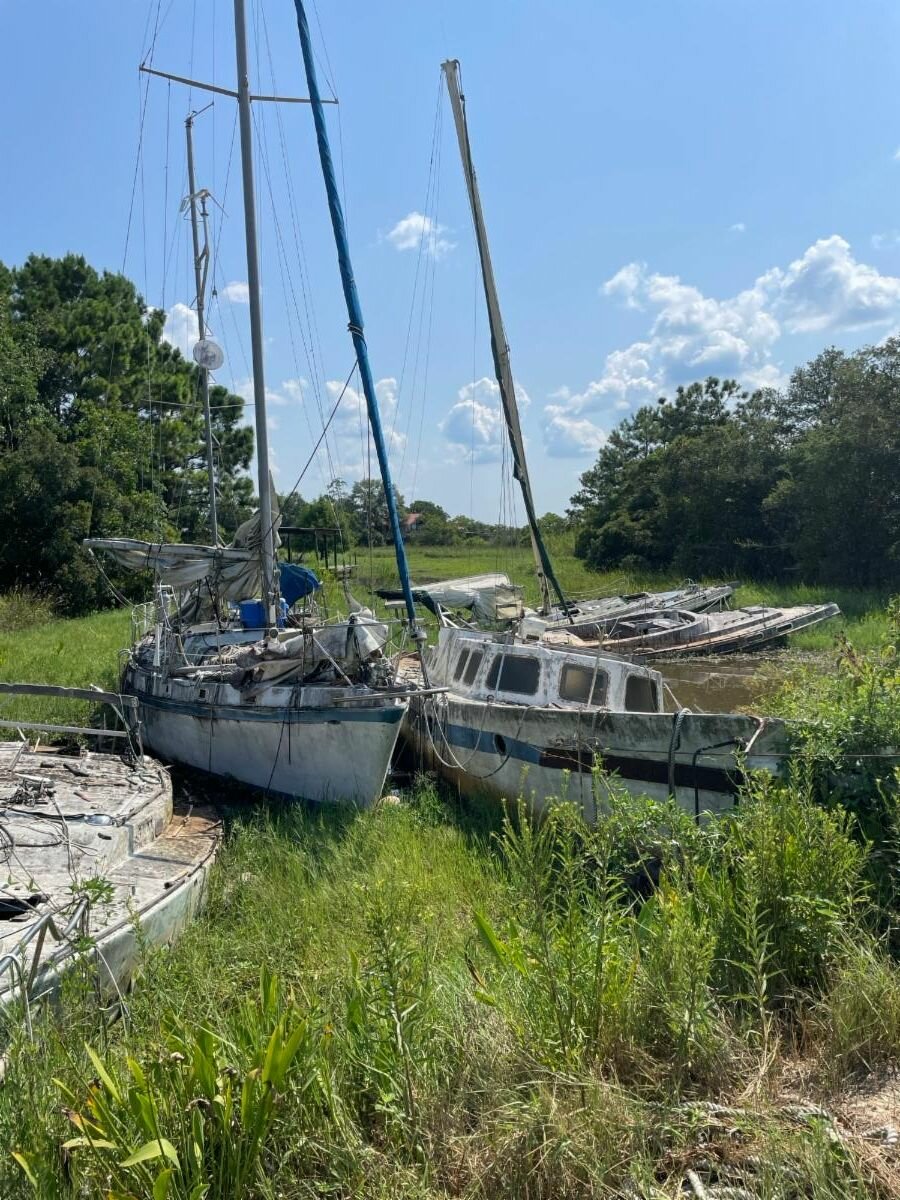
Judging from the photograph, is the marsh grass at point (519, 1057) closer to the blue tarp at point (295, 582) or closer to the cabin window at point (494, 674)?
the cabin window at point (494, 674)

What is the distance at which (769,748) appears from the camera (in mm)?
7523

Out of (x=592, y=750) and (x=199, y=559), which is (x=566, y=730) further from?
(x=199, y=559)

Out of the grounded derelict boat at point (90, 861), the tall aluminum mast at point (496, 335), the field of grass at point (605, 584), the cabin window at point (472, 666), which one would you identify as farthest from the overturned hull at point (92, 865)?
the tall aluminum mast at point (496, 335)

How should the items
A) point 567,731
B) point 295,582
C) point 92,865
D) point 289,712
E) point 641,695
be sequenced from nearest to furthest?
1. point 92,865
2. point 567,731
3. point 641,695
4. point 289,712
5. point 295,582

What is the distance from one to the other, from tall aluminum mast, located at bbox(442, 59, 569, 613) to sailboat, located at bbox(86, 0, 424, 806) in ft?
12.0

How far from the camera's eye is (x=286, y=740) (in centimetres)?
1053

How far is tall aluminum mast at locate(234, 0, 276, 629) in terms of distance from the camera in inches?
529

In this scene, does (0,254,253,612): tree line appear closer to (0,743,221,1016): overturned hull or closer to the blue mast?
the blue mast

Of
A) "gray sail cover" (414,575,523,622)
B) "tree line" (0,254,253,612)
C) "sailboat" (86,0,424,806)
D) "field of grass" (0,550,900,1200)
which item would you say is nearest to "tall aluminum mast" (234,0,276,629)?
"sailboat" (86,0,424,806)

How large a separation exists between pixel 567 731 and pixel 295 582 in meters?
8.10

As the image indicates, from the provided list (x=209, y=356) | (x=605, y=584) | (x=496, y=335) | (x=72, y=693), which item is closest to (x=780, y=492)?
(x=605, y=584)

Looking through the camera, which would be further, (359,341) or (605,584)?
(605,584)

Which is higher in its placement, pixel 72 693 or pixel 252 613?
pixel 252 613

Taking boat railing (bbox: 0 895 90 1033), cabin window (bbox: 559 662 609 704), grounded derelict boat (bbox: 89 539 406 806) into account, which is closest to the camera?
boat railing (bbox: 0 895 90 1033)
